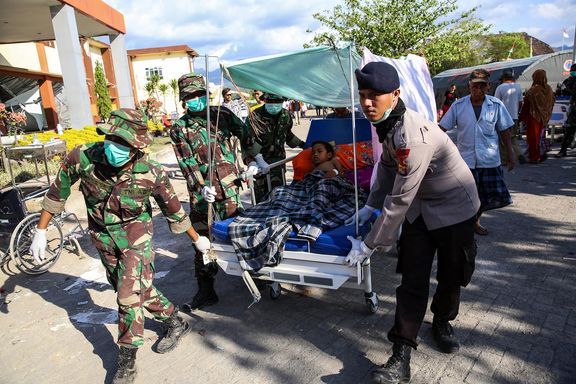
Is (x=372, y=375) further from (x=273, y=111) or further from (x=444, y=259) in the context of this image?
(x=273, y=111)

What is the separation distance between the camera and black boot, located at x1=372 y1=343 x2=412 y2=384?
240 cm

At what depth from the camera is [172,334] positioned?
3105 millimetres

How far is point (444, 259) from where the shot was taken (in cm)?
251

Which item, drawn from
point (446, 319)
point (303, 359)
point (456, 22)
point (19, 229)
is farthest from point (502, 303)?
point (456, 22)

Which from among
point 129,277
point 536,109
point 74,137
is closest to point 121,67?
point 74,137

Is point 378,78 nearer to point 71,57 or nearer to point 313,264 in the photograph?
point 313,264

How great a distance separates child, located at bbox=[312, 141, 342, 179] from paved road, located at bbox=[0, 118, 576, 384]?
3.66 feet

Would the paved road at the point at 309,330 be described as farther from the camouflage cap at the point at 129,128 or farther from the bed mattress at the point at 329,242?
the camouflage cap at the point at 129,128

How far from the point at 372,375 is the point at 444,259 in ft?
2.69

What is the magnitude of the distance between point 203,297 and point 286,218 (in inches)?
44.2

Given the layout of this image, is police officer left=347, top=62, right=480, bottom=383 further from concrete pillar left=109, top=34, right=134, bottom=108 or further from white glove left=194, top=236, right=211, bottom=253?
concrete pillar left=109, top=34, right=134, bottom=108

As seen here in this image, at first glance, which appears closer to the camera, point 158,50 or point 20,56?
point 20,56

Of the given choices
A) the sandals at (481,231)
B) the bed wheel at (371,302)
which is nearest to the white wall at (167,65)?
the sandals at (481,231)

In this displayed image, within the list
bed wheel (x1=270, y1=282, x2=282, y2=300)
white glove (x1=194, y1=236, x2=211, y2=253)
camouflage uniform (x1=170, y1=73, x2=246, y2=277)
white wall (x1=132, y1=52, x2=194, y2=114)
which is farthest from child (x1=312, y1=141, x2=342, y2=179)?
white wall (x1=132, y1=52, x2=194, y2=114)
